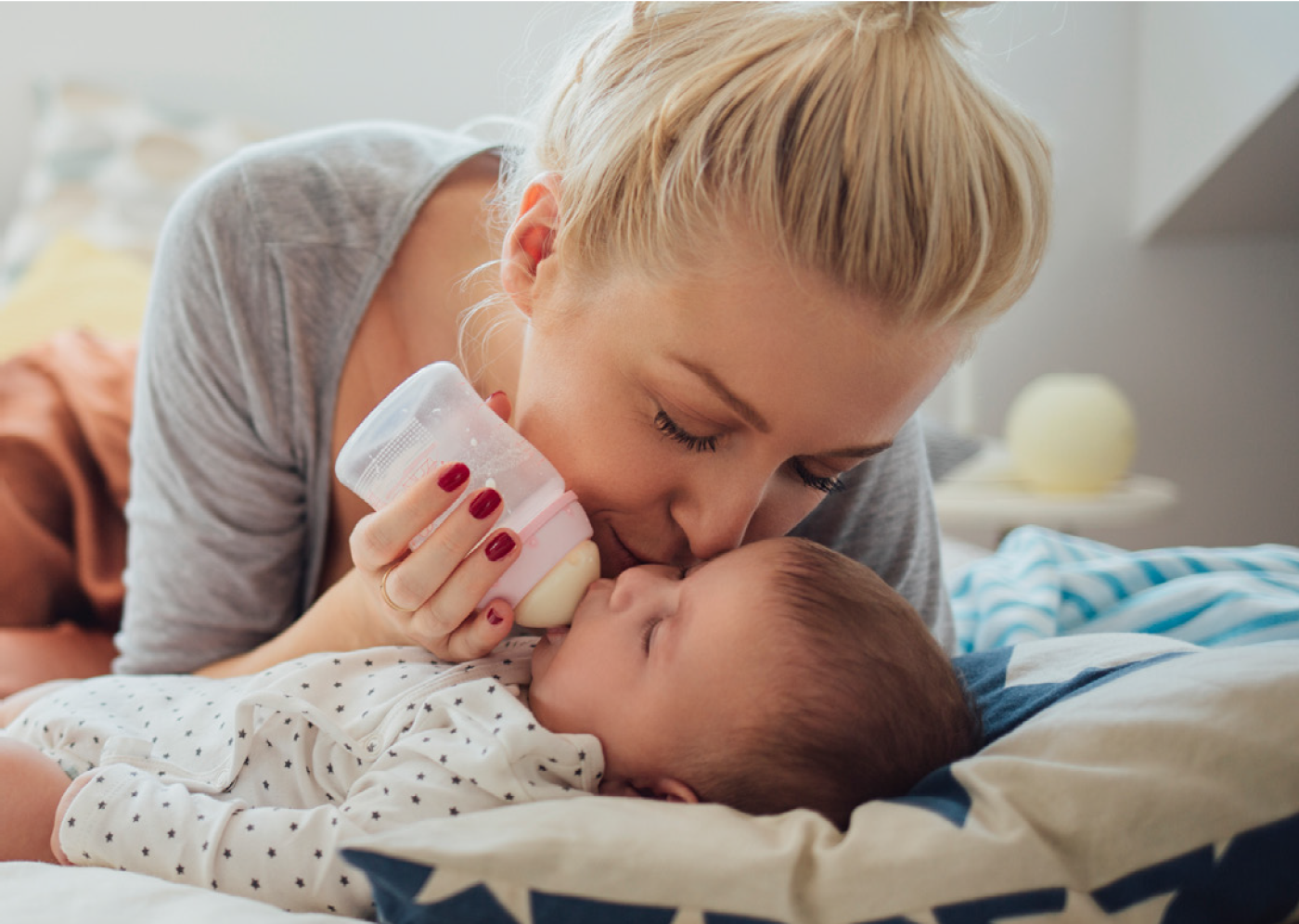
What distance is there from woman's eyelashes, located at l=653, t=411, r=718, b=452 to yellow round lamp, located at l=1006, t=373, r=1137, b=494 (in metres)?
1.58

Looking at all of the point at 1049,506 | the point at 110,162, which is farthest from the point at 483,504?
the point at 110,162

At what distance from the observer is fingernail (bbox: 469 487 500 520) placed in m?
0.83

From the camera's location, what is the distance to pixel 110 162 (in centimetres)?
262

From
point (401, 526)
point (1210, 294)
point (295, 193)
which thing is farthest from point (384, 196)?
Result: point (1210, 294)

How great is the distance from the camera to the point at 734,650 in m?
0.80

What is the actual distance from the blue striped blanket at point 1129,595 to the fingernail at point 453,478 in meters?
0.71

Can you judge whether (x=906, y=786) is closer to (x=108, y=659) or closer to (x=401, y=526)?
(x=401, y=526)

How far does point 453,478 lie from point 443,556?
65mm

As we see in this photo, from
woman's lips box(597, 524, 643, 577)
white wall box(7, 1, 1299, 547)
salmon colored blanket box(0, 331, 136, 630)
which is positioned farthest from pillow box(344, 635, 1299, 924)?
white wall box(7, 1, 1299, 547)

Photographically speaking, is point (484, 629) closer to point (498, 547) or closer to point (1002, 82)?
point (498, 547)

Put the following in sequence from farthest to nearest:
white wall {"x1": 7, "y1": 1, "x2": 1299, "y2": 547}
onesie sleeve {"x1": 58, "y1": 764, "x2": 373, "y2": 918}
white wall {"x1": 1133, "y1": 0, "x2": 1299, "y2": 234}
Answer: white wall {"x1": 7, "y1": 1, "x2": 1299, "y2": 547}
white wall {"x1": 1133, "y1": 0, "x2": 1299, "y2": 234}
onesie sleeve {"x1": 58, "y1": 764, "x2": 373, "y2": 918}

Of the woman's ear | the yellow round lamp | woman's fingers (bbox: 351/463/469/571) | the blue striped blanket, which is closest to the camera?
woman's fingers (bbox: 351/463/469/571)

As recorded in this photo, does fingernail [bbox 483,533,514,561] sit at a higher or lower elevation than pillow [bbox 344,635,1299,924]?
higher

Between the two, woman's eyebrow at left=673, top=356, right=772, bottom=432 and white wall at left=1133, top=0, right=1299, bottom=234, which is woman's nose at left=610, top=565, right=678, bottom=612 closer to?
woman's eyebrow at left=673, top=356, right=772, bottom=432
